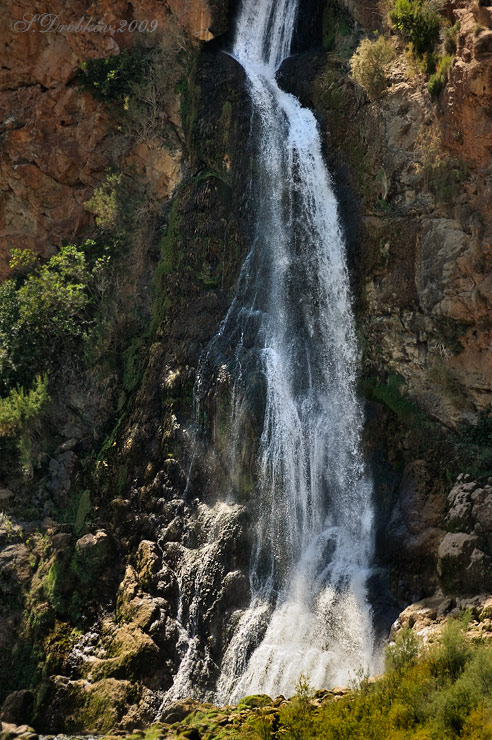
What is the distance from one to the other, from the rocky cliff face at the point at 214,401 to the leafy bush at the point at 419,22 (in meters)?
0.46

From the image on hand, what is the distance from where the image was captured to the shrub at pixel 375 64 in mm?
18219

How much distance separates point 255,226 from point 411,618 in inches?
439

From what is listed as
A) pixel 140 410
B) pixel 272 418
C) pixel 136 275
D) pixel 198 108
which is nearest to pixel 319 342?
pixel 272 418

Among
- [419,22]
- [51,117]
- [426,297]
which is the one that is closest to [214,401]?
A: [426,297]

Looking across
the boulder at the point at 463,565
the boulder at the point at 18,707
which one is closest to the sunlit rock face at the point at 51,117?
the boulder at the point at 18,707

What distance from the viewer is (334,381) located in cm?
1820

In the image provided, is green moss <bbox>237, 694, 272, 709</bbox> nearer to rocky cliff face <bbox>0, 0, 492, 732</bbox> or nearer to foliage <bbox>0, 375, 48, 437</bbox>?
rocky cliff face <bbox>0, 0, 492, 732</bbox>

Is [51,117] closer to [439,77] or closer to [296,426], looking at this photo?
[439,77]

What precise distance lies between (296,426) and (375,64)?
891 centimetres

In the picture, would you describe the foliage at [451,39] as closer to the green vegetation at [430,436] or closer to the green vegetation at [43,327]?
the green vegetation at [430,436]

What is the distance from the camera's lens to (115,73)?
81.3 feet

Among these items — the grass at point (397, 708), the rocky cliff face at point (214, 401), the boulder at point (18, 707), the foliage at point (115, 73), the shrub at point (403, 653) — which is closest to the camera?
the grass at point (397, 708)

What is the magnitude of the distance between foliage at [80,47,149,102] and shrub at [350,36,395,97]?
8.90 m

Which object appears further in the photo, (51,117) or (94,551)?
(51,117)
